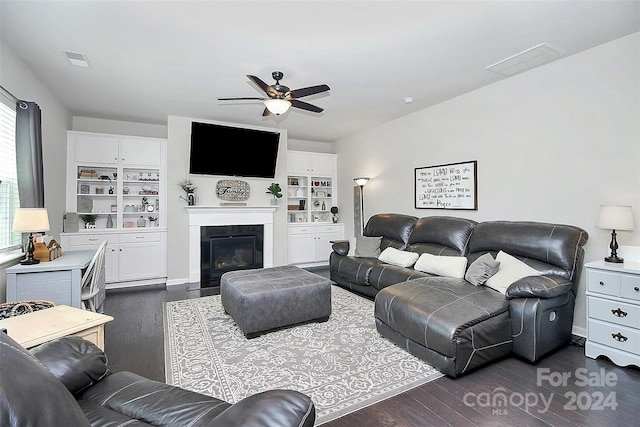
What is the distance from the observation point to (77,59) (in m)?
3.11

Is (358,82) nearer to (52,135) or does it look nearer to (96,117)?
(52,135)

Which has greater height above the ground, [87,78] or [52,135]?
[87,78]

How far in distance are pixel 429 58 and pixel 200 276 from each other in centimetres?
456

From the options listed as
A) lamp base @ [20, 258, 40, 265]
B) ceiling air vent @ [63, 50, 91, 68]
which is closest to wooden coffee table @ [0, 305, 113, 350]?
lamp base @ [20, 258, 40, 265]

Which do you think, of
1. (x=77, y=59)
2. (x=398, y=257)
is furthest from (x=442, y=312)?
(x=77, y=59)

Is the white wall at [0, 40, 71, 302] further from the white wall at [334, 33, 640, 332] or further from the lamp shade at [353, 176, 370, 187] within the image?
the white wall at [334, 33, 640, 332]

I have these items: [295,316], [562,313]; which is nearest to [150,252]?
[295,316]

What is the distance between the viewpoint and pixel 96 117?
5.10 meters

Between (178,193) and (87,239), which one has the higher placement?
(178,193)

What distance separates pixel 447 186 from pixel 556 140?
54.1 inches

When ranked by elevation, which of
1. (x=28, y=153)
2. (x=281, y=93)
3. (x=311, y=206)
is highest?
(x=281, y=93)

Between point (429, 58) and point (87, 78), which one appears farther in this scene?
point (87, 78)

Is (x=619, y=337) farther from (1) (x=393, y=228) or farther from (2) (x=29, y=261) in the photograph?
(2) (x=29, y=261)

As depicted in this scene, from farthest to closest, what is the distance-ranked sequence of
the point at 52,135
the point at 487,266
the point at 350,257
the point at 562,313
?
the point at 350,257
the point at 52,135
the point at 487,266
the point at 562,313
